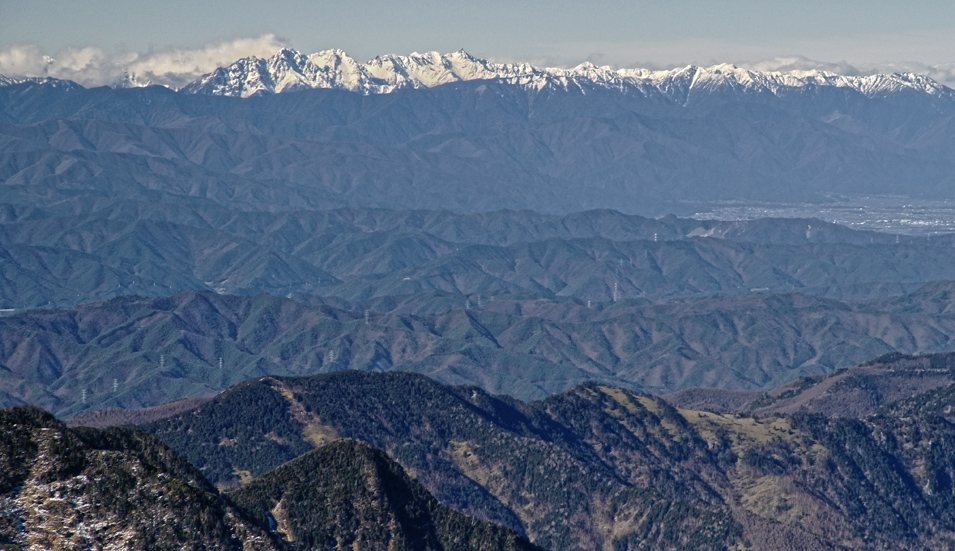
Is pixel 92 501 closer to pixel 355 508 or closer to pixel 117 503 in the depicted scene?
pixel 117 503

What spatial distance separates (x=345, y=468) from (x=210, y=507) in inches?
1296

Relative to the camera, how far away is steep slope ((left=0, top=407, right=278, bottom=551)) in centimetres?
7944

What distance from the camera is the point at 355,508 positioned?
117 metres

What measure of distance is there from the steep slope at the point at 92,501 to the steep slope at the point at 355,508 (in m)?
24.9

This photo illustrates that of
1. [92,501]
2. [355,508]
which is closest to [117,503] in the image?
[92,501]

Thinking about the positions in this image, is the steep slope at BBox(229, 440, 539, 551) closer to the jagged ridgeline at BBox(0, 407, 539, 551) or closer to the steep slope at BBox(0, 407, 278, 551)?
the jagged ridgeline at BBox(0, 407, 539, 551)

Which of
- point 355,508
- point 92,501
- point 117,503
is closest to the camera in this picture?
point 92,501

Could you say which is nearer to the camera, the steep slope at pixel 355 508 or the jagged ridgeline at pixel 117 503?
the jagged ridgeline at pixel 117 503

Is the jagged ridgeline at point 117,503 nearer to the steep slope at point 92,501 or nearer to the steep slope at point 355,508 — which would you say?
the steep slope at point 92,501

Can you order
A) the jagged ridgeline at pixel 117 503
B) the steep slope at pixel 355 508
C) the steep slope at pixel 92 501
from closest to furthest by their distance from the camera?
the steep slope at pixel 92 501, the jagged ridgeline at pixel 117 503, the steep slope at pixel 355 508

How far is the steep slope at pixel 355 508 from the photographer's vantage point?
115 meters

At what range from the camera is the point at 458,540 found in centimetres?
12025

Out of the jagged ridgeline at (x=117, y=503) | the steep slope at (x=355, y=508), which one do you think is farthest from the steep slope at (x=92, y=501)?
the steep slope at (x=355, y=508)

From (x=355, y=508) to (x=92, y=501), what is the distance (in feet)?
122
